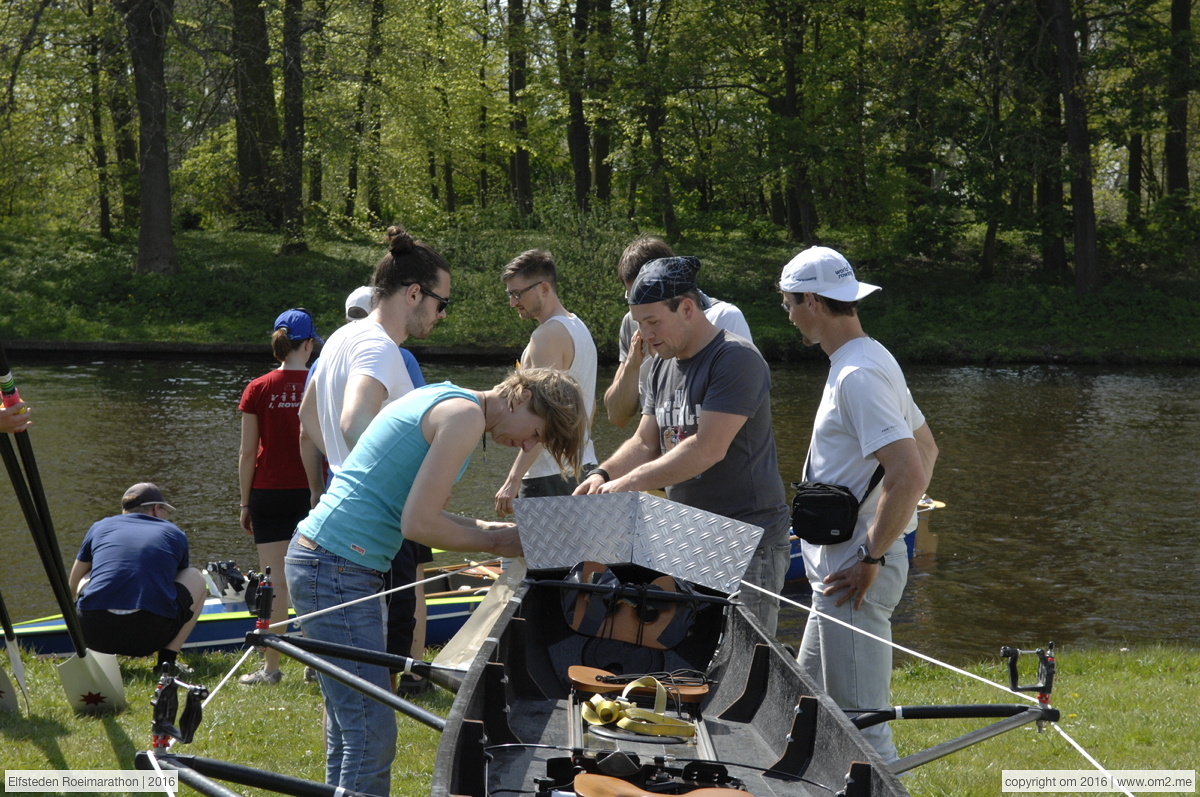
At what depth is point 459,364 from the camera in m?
24.4

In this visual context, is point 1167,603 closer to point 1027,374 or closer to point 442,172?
point 1027,374

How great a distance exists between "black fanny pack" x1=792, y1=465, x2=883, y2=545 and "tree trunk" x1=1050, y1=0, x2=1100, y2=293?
27.5m

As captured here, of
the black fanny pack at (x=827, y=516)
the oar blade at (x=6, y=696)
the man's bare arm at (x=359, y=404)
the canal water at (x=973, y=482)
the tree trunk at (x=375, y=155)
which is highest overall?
the tree trunk at (x=375, y=155)

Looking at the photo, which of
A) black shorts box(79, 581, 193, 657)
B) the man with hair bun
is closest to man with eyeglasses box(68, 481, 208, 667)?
black shorts box(79, 581, 193, 657)

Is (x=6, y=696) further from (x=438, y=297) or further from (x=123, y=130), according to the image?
(x=123, y=130)

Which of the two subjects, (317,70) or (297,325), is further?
(317,70)

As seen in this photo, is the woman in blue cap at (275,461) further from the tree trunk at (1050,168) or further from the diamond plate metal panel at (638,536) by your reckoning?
the tree trunk at (1050,168)

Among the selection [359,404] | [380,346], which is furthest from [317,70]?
[359,404]

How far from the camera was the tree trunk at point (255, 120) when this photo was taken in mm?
25328

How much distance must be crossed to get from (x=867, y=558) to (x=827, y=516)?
19cm

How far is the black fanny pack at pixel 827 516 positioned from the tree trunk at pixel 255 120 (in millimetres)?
22384

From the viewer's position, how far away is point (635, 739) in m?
3.27

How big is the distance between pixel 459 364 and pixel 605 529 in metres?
20.3

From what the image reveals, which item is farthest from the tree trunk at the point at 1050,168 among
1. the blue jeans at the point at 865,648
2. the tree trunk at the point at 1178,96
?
the blue jeans at the point at 865,648
